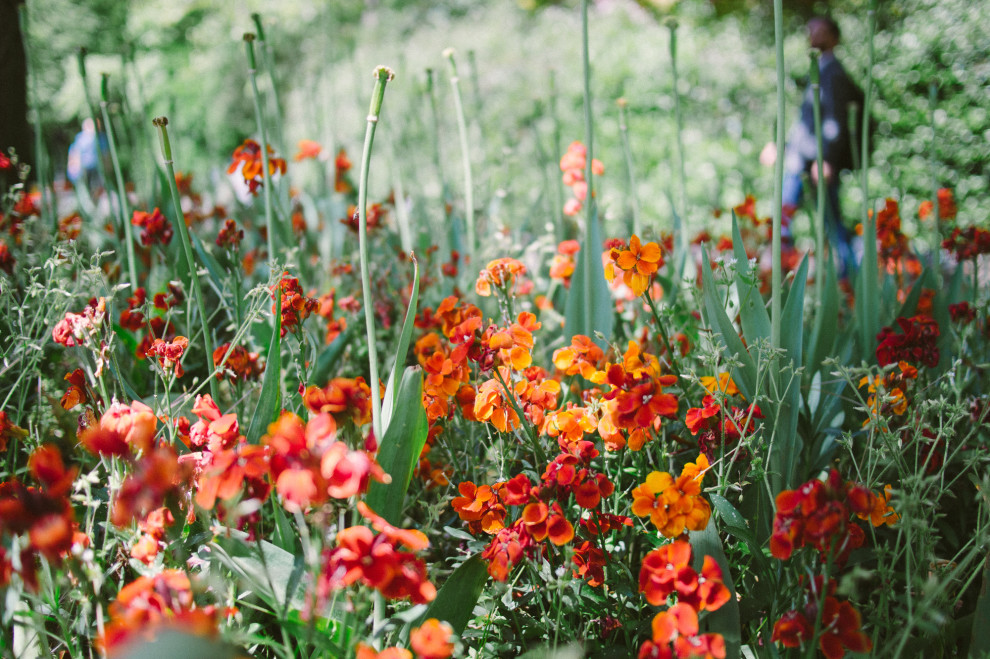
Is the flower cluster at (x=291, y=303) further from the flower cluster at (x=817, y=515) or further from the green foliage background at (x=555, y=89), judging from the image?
the green foliage background at (x=555, y=89)

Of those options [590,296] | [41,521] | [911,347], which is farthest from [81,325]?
[911,347]

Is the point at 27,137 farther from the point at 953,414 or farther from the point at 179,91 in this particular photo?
the point at 179,91

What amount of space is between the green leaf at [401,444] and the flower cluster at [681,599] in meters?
0.39

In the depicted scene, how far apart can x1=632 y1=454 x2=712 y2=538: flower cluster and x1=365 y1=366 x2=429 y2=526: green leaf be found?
1.14 ft

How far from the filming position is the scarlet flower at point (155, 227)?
1711 mm

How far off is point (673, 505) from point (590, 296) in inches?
30.4

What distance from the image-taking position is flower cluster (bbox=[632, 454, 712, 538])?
949 mm

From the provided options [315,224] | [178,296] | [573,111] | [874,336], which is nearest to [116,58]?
[573,111]

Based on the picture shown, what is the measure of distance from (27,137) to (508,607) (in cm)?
239

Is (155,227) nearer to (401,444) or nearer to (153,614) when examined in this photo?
(401,444)

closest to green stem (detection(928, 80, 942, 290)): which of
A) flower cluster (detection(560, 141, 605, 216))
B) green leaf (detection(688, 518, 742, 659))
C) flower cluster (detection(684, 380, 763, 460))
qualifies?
flower cluster (detection(560, 141, 605, 216))

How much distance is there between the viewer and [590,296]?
64.9 inches

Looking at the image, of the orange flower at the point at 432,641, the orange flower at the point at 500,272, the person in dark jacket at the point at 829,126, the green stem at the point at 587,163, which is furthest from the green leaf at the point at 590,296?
the person in dark jacket at the point at 829,126

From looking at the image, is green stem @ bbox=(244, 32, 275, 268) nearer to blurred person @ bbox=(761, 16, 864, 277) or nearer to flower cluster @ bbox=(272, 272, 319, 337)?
flower cluster @ bbox=(272, 272, 319, 337)
